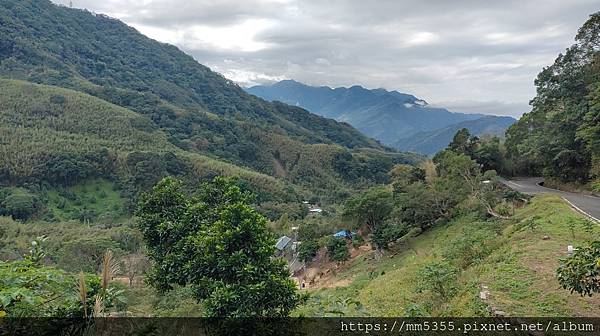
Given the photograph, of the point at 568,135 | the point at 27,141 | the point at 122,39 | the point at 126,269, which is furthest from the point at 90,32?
the point at 568,135

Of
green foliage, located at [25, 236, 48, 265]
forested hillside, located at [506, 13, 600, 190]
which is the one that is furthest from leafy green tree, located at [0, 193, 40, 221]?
green foliage, located at [25, 236, 48, 265]

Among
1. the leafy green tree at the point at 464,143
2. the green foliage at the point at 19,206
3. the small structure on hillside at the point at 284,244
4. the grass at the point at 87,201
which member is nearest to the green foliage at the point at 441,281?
the leafy green tree at the point at 464,143

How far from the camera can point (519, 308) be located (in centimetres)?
617

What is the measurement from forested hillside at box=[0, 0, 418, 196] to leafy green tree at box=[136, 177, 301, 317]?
59.6 meters

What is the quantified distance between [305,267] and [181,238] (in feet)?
60.3

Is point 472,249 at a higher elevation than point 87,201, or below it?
higher

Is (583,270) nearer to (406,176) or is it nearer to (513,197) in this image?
(513,197)

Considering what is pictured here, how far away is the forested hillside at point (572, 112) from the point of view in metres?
16.2

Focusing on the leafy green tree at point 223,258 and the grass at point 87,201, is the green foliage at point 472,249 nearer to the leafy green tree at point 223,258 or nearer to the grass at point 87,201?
the leafy green tree at point 223,258

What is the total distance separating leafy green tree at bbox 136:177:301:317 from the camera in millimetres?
6340

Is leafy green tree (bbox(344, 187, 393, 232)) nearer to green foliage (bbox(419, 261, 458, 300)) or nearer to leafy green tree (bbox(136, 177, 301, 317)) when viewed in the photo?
green foliage (bbox(419, 261, 458, 300))

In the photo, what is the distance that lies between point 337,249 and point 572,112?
13172mm

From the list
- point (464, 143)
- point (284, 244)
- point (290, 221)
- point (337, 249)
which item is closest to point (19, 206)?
point (290, 221)

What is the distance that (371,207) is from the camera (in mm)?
23281
